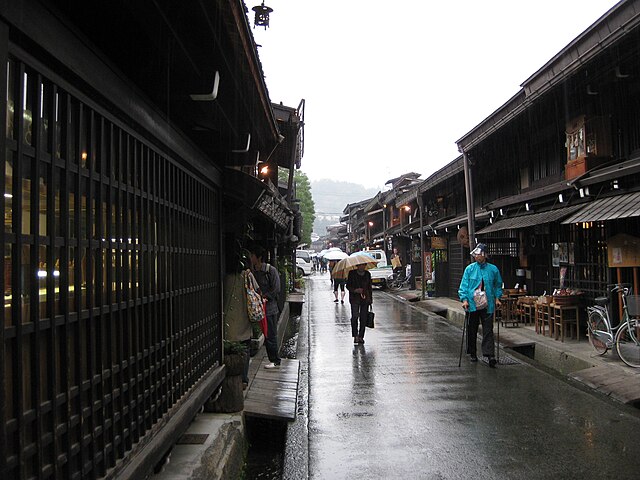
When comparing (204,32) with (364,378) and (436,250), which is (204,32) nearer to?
(364,378)

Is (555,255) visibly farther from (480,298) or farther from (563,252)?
(480,298)

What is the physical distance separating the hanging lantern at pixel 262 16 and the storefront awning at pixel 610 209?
6766 mm

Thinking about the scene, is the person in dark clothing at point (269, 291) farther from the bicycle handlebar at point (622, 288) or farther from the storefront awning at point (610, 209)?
the bicycle handlebar at point (622, 288)

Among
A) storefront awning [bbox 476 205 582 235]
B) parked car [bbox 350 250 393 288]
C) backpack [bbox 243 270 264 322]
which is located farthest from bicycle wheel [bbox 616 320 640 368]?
parked car [bbox 350 250 393 288]

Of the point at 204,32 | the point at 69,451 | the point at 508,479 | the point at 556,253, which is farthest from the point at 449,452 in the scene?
the point at 556,253

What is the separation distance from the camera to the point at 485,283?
382 inches

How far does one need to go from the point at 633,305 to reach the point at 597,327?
4.30ft

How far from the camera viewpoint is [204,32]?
3895 mm

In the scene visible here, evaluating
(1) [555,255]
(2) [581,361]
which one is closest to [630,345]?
(2) [581,361]

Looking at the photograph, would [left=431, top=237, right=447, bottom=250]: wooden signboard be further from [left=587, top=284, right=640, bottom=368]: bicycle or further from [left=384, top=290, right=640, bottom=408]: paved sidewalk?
[left=587, top=284, right=640, bottom=368]: bicycle

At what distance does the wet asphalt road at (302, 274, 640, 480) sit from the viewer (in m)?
5.20

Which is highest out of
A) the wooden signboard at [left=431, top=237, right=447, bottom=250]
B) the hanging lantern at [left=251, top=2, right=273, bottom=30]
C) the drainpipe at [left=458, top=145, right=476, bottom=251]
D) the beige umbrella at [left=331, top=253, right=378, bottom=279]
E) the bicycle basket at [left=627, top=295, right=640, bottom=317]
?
the hanging lantern at [left=251, top=2, right=273, bottom=30]

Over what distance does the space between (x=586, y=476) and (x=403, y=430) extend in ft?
6.83

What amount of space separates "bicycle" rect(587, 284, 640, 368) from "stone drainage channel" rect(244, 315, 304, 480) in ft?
19.1
